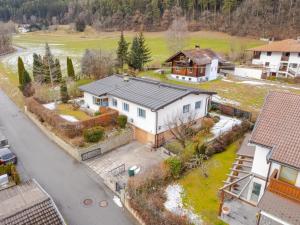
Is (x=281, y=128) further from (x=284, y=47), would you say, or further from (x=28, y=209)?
(x=284, y=47)

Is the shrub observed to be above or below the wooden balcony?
below

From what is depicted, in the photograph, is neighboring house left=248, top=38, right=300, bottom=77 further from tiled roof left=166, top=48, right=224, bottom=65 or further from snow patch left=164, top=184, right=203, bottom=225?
snow patch left=164, top=184, right=203, bottom=225

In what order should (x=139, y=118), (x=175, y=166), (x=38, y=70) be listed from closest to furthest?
(x=175, y=166)
(x=139, y=118)
(x=38, y=70)

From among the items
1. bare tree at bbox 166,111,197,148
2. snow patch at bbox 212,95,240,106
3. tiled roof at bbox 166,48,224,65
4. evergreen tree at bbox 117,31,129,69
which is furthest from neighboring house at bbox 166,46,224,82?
bare tree at bbox 166,111,197,148

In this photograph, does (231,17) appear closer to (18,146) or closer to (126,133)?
(126,133)

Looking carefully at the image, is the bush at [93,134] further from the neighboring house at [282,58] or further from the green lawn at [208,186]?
the neighboring house at [282,58]

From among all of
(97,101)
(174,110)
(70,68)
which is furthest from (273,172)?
(70,68)

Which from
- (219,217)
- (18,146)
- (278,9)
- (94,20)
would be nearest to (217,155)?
(219,217)
